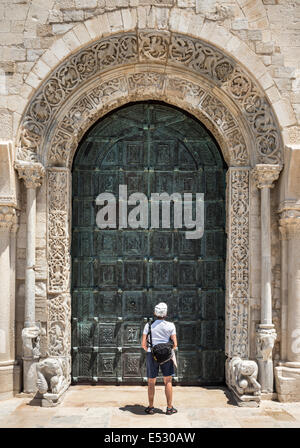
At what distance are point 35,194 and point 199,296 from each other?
9.36ft

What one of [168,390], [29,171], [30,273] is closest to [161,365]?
[168,390]

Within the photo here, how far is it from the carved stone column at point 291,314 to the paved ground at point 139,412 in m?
0.23

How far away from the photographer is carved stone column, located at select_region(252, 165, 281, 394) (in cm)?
705

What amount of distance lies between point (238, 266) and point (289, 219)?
986mm

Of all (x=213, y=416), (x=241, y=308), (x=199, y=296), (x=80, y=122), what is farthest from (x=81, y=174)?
(x=213, y=416)

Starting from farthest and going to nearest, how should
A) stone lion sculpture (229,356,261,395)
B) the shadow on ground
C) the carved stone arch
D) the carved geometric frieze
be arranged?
the carved stone arch, the carved geometric frieze, stone lion sculpture (229,356,261,395), the shadow on ground

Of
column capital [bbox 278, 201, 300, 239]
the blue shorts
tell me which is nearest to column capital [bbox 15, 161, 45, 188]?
the blue shorts

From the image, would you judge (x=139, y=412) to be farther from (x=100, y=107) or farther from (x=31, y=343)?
(x=100, y=107)

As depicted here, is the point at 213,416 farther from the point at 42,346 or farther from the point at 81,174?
the point at 81,174

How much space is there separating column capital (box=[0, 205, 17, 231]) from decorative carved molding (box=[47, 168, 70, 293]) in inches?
20.2

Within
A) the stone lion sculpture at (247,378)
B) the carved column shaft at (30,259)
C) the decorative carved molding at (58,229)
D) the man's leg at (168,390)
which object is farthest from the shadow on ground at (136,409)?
the decorative carved molding at (58,229)

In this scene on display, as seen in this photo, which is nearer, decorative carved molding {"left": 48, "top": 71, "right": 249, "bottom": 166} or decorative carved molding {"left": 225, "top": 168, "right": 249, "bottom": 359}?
decorative carved molding {"left": 225, "top": 168, "right": 249, "bottom": 359}

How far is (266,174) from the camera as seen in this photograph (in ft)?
23.6

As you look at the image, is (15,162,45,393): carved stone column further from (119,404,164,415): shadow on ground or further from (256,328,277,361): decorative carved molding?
(256,328,277,361): decorative carved molding
